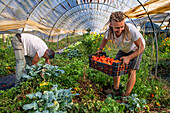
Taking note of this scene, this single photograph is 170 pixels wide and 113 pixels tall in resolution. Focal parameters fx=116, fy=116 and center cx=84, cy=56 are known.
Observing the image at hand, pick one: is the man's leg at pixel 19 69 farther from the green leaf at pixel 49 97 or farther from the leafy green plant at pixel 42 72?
the green leaf at pixel 49 97

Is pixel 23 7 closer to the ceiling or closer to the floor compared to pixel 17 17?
closer to the ceiling

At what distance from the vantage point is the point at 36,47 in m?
3.16

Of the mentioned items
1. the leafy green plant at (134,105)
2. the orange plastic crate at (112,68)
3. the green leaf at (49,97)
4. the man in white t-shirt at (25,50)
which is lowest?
the leafy green plant at (134,105)

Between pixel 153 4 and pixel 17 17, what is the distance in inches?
141

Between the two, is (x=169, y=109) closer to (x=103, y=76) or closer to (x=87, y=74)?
(x=103, y=76)

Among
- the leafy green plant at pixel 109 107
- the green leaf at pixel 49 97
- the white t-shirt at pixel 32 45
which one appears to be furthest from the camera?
the white t-shirt at pixel 32 45

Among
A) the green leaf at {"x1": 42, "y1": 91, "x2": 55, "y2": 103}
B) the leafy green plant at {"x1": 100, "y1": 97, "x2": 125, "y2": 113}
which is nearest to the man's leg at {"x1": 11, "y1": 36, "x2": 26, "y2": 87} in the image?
the green leaf at {"x1": 42, "y1": 91, "x2": 55, "y2": 103}

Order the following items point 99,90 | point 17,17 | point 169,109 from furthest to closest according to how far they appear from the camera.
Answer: point 17,17 < point 99,90 < point 169,109

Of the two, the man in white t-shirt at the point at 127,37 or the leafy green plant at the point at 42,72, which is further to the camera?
the leafy green plant at the point at 42,72

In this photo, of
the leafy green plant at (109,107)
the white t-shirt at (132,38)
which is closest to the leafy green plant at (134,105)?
the leafy green plant at (109,107)

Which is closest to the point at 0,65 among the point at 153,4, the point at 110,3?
the point at 153,4

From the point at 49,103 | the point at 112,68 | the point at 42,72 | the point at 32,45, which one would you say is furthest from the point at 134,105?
the point at 32,45

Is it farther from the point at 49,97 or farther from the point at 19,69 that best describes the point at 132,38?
the point at 19,69

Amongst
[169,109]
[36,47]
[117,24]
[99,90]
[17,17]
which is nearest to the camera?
[117,24]
